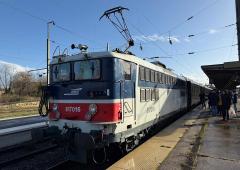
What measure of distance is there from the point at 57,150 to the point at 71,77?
3685 mm

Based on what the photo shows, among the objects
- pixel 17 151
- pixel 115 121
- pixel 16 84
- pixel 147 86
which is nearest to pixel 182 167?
pixel 115 121

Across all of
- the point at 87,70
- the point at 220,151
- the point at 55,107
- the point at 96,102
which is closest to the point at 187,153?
the point at 220,151

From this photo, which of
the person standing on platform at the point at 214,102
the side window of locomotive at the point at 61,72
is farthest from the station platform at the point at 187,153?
the person standing on platform at the point at 214,102

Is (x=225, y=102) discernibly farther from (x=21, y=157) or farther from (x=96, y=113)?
(x=21, y=157)

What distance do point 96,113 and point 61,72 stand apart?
1.97 metres

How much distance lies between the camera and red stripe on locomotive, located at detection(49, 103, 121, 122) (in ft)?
23.7

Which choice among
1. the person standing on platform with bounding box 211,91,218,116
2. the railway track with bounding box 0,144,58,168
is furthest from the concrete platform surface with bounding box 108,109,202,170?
the person standing on platform with bounding box 211,91,218,116

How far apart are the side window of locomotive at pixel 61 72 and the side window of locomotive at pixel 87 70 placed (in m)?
0.35

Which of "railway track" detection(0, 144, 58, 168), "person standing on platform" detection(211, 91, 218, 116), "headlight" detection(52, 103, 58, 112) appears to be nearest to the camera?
"headlight" detection(52, 103, 58, 112)

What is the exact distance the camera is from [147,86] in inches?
382

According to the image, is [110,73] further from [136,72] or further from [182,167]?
[182,167]

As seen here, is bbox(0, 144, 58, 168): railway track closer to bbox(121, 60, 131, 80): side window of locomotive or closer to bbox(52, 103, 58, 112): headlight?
bbox(52, 103, 58, 112): headlight

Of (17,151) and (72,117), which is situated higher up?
(72,117)

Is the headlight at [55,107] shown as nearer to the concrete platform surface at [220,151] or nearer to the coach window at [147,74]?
the coach window at [147,74]
